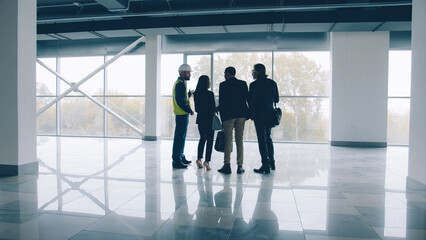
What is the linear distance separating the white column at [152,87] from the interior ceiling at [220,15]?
4.16 ft

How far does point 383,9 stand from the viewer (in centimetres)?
759

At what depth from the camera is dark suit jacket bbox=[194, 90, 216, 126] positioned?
502cm

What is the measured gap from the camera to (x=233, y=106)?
475cm

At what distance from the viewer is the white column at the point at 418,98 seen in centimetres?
392

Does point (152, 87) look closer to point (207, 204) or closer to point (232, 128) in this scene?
point (232, 128)

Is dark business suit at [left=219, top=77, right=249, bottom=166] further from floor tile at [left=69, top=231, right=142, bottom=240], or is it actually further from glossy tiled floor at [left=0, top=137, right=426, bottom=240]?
floor tile at [left=69, top=231, right=142, bottom=240]

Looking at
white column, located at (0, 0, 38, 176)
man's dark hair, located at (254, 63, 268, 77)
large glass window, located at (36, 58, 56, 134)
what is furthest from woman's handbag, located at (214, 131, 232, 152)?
large glass window, located at (36, 58, 56, 134)

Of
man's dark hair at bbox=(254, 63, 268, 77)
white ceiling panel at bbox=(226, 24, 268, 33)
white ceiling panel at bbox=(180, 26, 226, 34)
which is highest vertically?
white ceiling panel at bbox=(180, 26, 226, 34)

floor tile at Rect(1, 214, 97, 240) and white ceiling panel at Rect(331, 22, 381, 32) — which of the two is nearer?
floor tile at Rect(1, 214, 97, 240)

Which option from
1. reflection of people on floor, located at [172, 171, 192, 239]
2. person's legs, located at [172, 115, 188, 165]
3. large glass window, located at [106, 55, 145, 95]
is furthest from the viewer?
large glass window, located at [106, 55, 145, 95]

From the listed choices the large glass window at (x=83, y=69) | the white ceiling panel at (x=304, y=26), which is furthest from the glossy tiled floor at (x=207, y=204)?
the large glass window at (x=83, y=69)

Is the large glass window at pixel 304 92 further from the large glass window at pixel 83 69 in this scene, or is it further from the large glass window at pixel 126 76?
the large glass window at pixel 83 69

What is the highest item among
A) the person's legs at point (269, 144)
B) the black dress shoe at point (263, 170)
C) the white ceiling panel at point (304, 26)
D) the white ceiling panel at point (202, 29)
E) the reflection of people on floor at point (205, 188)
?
the white ceiling panel at point (304, 26)

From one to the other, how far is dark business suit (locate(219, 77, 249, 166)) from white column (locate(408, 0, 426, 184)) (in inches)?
90.7
